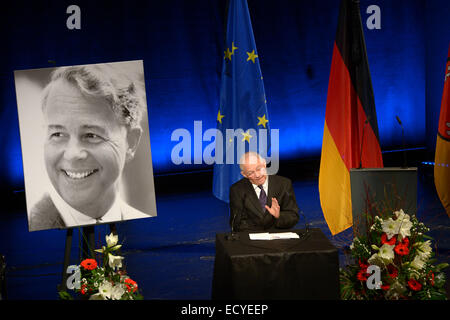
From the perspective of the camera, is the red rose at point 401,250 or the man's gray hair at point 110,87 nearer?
the red rose at point 401,250

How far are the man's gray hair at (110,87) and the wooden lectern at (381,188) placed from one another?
1.84 metres

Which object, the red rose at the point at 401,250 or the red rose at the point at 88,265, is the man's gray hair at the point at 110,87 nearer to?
the red rose at the point at 88,265

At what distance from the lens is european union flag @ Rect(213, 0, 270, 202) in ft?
17.8

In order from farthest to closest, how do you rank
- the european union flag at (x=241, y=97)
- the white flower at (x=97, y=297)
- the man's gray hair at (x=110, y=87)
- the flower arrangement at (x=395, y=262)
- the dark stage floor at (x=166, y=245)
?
the european union flag at (x=241, y=97), the dark stage floor at (x=166, y=245), the man's gray hair at (x=110, y=87), the flower arrangement at (x=395, y=262), the white flower at (x=97, y=297)

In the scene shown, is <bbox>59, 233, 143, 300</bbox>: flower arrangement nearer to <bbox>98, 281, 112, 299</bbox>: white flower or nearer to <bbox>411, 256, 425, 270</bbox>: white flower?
<bbox>98, 281, 112, 299</bbox>: white flower

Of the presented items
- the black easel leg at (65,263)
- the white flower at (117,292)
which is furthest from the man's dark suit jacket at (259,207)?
the black easel leg at (65,263)

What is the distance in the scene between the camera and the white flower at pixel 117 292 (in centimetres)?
288

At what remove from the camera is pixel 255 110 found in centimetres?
542

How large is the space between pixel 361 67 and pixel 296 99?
193 inches

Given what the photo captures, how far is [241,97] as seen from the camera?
5418 millimetres

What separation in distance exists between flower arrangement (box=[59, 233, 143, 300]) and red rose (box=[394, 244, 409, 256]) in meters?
1.56

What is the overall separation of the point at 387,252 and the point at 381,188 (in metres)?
1.22

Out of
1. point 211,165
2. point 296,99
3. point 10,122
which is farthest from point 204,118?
point 10,122

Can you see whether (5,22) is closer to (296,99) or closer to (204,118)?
(204,118)
